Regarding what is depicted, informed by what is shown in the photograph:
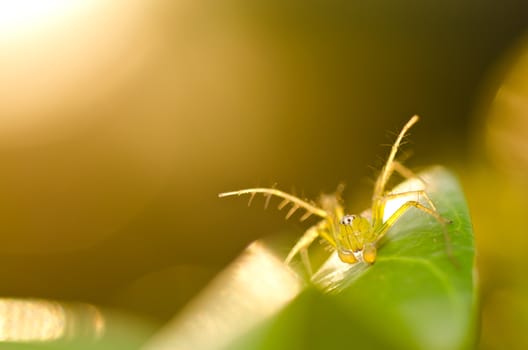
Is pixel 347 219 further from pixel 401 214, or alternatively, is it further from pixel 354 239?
pixel 401 214

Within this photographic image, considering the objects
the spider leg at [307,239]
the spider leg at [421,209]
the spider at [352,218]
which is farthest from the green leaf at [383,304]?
the spider leg at [307,239]

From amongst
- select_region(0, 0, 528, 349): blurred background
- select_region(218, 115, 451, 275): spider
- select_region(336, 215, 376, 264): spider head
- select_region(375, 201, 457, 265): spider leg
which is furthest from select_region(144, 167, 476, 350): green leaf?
select_region(0, 0, 528, 349): blurred background

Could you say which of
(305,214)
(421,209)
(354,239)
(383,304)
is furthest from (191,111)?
(383,304)

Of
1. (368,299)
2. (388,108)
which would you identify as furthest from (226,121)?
(368,299)

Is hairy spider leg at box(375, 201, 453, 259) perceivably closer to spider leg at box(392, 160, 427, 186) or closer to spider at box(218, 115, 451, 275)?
spider at box(218, 115, 451, 275)

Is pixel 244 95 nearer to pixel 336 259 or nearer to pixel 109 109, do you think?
pixel 109 109

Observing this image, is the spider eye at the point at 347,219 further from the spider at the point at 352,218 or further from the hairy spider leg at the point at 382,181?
the hairy spider leg at the point at 382,181
